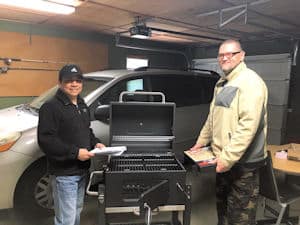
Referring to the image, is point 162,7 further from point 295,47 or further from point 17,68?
point 295,47

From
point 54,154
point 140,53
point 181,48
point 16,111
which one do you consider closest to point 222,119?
point 54,154

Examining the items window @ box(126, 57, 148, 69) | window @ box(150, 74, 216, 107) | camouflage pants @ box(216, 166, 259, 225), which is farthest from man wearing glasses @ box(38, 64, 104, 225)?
window @ box(126, 57, 148, 69)

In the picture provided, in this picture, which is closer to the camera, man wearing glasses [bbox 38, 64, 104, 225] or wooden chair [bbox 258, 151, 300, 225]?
man wearing glasses [bbox 38, 64, 104, 225]

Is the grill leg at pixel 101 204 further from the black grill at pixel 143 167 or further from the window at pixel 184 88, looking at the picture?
the window at pixel 184 88

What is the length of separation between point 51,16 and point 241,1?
2.62 meters

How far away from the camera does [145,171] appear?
1.38 metres

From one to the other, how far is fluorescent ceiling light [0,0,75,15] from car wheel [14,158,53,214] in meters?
1.83

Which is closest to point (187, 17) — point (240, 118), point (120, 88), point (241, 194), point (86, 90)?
point (120, 88)

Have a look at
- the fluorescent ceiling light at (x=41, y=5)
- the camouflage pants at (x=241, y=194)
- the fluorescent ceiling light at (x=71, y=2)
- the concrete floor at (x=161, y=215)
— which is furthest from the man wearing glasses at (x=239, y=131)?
the fluorescent ceiling light at (x=41, y=5)

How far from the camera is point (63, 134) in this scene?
1625 millimetres

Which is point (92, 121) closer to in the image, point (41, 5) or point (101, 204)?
point (101, 204)

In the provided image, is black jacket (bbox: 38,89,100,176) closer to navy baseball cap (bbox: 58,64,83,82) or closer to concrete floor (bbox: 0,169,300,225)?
navy baseball cap (bbox: 58,64,83,82)

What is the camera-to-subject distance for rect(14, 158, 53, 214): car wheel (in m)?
2.38

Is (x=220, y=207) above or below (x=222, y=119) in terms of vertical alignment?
below
